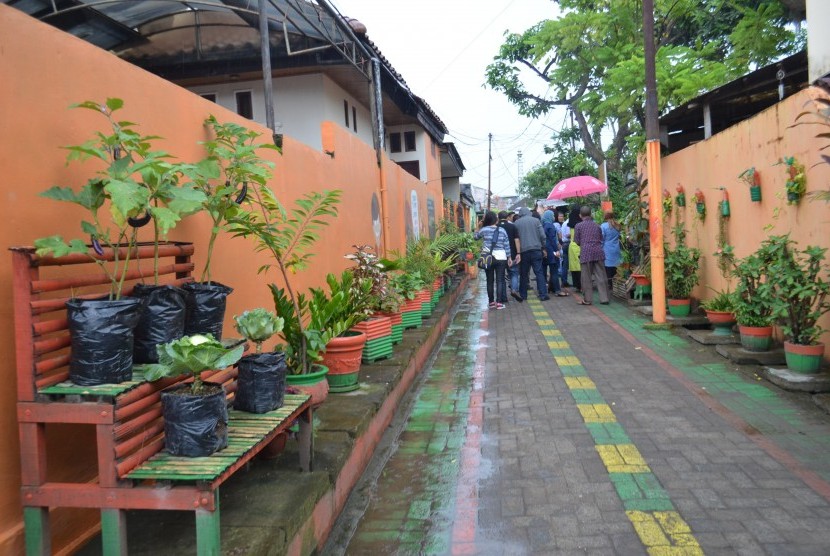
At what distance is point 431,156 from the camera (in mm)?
18234

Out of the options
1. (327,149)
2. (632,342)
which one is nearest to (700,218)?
(632,342)

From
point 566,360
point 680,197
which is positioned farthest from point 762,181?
point 566,360

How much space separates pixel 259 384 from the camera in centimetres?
309

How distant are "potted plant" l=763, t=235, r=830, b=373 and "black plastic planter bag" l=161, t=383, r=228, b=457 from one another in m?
5.28

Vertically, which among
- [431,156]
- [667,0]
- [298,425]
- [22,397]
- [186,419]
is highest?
[667,0]

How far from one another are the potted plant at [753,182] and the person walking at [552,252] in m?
5.52

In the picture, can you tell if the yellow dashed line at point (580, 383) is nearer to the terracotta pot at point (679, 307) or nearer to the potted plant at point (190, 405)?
the terracotta pot at point (679, 307)

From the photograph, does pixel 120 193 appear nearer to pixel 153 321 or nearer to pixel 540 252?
pixel 153 321

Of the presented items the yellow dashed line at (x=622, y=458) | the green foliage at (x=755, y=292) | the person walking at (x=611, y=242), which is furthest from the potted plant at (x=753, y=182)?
the person walking at (x=611, y=242)

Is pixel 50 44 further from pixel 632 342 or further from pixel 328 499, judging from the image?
pixel 632 342

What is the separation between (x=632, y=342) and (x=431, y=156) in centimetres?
1129

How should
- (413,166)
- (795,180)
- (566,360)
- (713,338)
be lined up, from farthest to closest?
(413,166) → (713,338) → (566,360) → (795,180)

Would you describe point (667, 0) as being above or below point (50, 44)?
above

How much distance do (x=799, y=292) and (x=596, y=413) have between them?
Result: 2.20 metres
